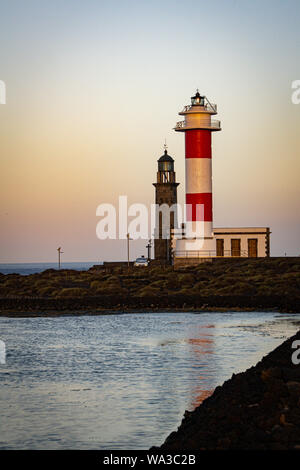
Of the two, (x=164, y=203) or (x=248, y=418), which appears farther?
(x=164, y=203)

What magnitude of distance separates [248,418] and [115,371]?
26.6 ft

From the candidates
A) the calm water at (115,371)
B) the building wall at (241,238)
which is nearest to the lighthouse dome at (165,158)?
the building wall at (241,238)

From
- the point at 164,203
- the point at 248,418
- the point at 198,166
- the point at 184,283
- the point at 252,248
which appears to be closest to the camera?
the point at 248,418

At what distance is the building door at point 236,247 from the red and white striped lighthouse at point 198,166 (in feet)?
9.74

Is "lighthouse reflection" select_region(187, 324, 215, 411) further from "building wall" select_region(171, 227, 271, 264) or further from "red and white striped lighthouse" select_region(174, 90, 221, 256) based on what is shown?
"building wall" select_region(171, 227, 271, 264)

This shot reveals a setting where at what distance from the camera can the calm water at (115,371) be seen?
496 inches

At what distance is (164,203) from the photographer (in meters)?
53.8

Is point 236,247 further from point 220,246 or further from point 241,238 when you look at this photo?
point 220,246

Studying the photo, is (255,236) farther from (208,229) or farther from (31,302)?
(31,302)

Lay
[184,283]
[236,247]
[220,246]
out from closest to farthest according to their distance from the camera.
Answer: [184,283] < [220,246] < [236,247]

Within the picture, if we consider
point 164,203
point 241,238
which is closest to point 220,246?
point 241,238

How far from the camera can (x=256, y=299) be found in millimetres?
36250
